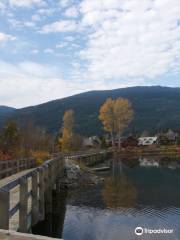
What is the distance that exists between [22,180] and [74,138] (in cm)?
8499

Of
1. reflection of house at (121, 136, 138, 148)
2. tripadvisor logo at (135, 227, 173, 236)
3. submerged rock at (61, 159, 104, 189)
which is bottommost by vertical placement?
tripadvisor logo at (135, 227, 173, 236)

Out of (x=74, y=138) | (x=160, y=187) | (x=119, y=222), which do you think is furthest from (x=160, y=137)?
(x=119, y=222)

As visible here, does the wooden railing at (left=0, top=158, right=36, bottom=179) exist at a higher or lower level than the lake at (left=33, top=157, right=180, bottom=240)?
higher

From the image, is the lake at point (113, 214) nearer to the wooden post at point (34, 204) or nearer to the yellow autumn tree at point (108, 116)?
the wooden post at point (34, 204)

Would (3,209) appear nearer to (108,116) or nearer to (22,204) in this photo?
(22,204)

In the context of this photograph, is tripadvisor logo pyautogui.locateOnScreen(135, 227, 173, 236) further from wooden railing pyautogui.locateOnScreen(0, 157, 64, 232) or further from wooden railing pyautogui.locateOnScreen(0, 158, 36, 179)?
wooden railing pyautogui.locateOnScreen(0, 158, 36, 179)

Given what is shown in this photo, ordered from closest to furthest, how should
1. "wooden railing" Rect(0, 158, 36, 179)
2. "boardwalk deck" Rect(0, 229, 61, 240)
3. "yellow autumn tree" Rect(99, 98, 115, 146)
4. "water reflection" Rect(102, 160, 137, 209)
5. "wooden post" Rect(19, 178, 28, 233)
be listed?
"boardwalk deck" Rect(0, 229, 61, 240) < "wooden post" Rect(19, 178, 28, 233) < "wooden railing" Rect(0, 158, 36, 179) < "water reflection" Rect(102, 160, 137, 209) < "yellow autumn tree" Rect(99, 98, 115, 146)

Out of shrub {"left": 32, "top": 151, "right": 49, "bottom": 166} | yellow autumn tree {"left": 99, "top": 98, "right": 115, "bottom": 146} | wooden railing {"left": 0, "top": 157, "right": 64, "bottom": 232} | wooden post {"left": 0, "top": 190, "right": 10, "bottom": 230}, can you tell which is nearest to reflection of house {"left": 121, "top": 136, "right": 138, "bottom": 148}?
yellow autumn tree {"left": 99, "top": 98, "right": 115, "bottom": 146}

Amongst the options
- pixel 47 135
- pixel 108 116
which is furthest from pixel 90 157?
pixel 108 116

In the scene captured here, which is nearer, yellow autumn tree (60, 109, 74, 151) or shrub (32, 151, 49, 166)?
shrub (32, 151, 49, 166)

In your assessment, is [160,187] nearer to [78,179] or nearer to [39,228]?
[78,179]

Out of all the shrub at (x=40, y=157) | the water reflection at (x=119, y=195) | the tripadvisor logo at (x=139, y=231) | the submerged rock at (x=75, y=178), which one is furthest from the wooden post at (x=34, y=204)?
the shrub at (x=40, y=157)

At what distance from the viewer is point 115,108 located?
101 m

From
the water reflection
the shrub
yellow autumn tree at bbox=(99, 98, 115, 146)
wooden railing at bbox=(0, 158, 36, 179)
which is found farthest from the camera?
yellow autumn tree at bbox=(99, 98, 115, 146)
